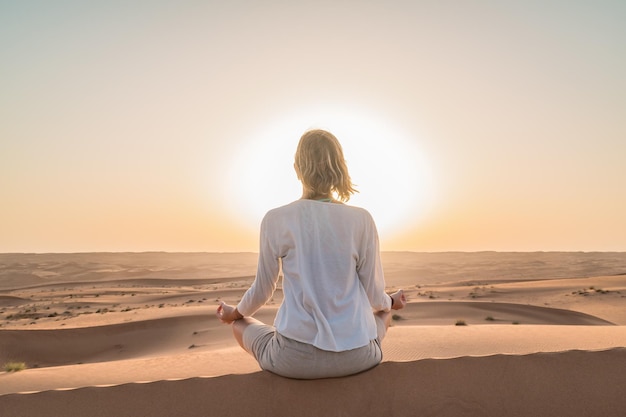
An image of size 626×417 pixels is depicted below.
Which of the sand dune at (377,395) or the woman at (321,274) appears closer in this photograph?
the woman at (321,274)

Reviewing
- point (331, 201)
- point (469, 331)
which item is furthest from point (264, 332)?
point (469, 331)

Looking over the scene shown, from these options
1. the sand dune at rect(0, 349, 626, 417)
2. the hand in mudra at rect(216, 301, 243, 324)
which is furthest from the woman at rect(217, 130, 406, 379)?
the hand in mudra at rect(216, 301, 243, 324)

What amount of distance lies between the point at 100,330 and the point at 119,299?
46.1 ft

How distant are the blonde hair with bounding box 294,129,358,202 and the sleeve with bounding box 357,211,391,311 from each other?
0.30 m

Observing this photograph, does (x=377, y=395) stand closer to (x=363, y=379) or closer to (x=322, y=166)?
(x=363, y=379)

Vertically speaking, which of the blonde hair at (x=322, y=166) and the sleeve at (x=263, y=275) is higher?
the blonde hair at (x=322, y=166)

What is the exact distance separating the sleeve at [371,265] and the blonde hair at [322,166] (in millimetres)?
299

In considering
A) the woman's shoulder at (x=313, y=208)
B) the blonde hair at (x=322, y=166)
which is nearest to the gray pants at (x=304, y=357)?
the woman's shoulder at (x=313, y=208)

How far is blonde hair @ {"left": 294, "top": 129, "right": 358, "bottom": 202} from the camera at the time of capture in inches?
133

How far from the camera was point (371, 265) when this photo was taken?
10.9ft

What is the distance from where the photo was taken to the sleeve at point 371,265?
10.9 ft

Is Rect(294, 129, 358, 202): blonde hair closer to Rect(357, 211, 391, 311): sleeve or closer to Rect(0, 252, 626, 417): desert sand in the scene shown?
Rect(357, 211, 391, 311): sleeve

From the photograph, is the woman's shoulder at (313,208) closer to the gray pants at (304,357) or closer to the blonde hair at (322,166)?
the blonde hair at (322,166)

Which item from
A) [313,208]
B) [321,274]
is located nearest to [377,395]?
[321,274]
